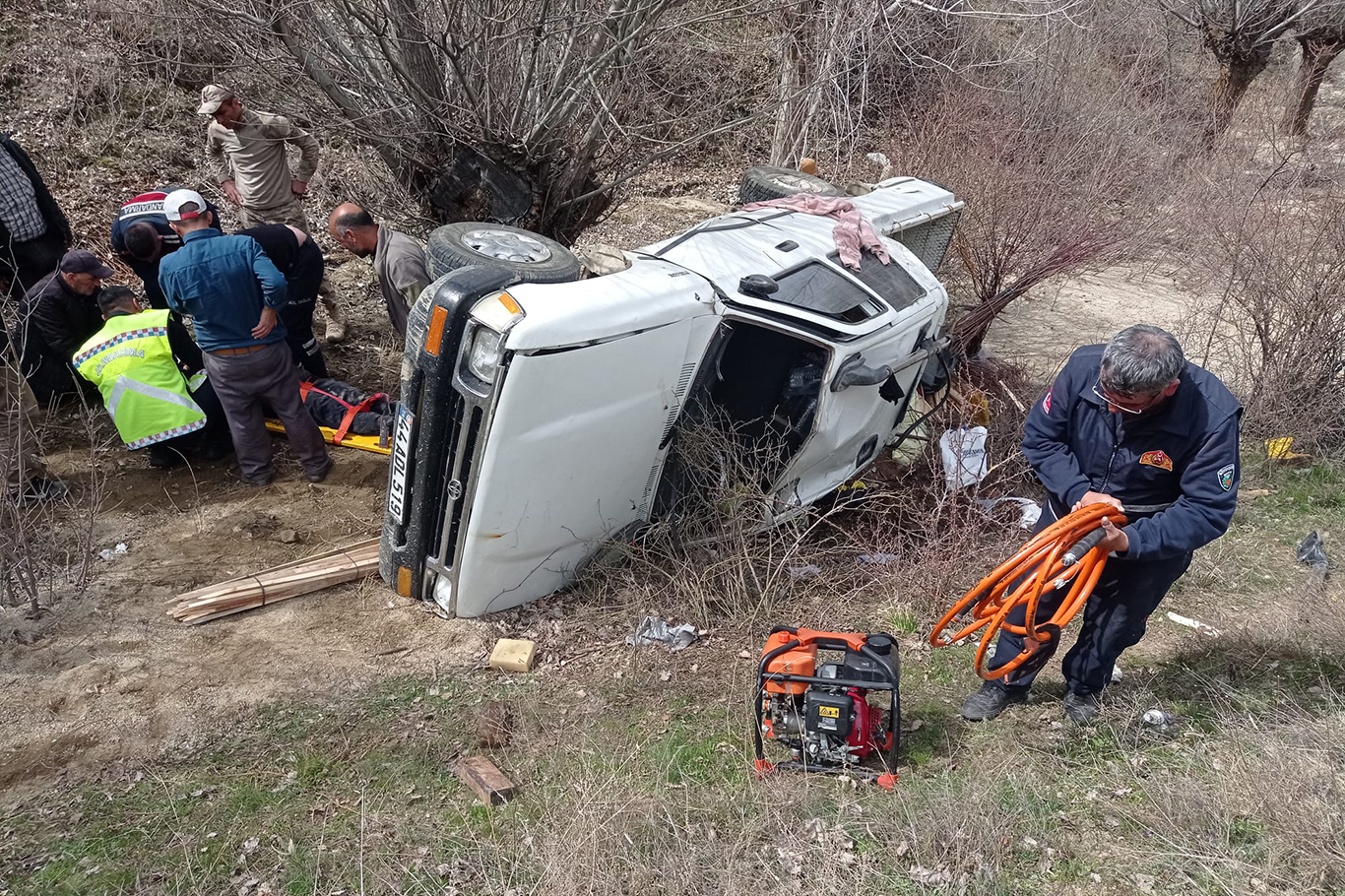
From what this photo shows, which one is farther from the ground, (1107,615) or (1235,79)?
(1235,79)

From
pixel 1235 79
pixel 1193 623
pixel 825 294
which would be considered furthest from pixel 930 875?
pixel 1235 79

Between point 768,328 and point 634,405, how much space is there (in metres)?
0.88

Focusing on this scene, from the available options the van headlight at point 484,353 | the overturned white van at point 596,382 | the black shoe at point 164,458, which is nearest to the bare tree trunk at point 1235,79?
the overturned white van at point 596,382

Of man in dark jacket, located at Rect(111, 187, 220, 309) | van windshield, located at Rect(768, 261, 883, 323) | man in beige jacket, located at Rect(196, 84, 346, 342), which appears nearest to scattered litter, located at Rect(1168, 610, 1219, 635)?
van windshield, located at Rect(768, 261, 883, 323)

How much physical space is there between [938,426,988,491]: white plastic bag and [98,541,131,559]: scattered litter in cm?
462

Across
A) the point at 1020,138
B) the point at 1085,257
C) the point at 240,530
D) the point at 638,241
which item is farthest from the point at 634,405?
the point at 1020,138

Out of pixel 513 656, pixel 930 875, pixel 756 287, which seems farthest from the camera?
pixel 756 287

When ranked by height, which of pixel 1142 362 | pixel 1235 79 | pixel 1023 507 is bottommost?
pixel 1023 507

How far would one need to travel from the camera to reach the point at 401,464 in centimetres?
444

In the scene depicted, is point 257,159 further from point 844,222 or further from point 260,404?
point 844,222

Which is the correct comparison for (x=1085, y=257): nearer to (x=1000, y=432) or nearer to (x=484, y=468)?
(x=1000, y=432)

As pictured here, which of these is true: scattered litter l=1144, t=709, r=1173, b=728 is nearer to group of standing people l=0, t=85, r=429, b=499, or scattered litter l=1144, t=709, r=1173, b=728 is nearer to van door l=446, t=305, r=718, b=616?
van door l=446, t=305, r=718, b=616

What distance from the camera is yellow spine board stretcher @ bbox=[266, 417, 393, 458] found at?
244 inches

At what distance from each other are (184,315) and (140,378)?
18.8 inches
